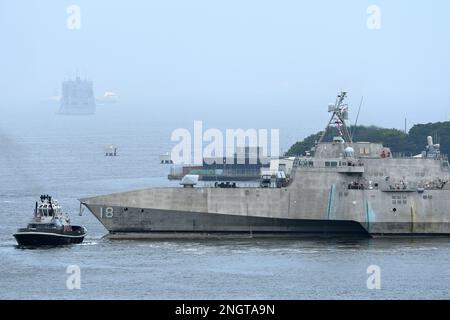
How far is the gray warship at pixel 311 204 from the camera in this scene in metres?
60.7

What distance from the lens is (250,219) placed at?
6134 cm

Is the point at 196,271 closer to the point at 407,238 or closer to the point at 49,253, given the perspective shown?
the point at 49,253

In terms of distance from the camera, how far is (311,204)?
202 feet

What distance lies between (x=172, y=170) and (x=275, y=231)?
156 feet

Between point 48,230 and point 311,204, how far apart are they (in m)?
11.4

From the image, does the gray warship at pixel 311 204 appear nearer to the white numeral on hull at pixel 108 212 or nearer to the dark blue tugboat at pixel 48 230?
the white numeral on hull at pixel 108 212

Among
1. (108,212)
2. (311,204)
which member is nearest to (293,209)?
(311,204)

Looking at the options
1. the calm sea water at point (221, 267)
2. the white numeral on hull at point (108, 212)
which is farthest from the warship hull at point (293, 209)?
the calm sea water at point (221, 267)

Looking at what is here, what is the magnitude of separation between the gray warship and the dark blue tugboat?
2337 mm

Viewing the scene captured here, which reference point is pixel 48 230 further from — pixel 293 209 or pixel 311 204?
pixel 311 204

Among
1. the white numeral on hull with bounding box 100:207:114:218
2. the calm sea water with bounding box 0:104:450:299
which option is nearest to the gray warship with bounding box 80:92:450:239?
the white numeral on hull with bounding box 100:207:114:218

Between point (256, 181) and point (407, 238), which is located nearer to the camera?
point (407, 238)

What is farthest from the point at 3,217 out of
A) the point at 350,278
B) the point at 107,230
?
the point at 350,278

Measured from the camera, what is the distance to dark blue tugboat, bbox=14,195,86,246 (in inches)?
2242
